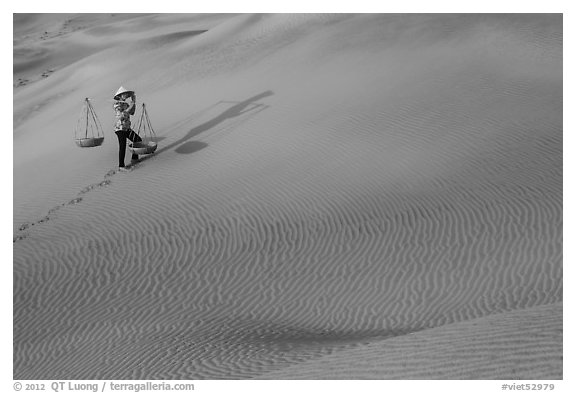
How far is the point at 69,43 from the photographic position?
50906 millimetres

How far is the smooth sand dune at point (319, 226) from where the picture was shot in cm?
1024

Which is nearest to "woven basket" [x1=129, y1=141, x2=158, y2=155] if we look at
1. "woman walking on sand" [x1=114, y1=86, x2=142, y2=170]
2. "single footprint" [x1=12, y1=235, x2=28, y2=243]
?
"woman walking on sand" [x1=114, y1=86, x2=142, y2=170]

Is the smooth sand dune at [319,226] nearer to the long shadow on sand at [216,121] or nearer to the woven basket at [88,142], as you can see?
the long shadow on sand at [216,121]

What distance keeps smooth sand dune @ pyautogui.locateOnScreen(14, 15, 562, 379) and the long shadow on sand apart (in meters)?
0.09

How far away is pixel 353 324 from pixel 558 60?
42.5ft

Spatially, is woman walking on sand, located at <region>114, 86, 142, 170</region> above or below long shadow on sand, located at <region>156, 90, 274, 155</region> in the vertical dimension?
above

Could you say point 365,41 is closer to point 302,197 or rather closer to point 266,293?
point 302,197

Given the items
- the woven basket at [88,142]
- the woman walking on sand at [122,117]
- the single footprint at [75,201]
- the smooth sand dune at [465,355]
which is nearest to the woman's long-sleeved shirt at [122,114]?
the woman walking on sand at [122,117]

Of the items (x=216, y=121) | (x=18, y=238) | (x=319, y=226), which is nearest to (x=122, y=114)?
(x=216, y=121)

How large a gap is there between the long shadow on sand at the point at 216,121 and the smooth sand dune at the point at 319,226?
0.09 metres

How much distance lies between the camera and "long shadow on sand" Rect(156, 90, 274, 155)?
17.9 m

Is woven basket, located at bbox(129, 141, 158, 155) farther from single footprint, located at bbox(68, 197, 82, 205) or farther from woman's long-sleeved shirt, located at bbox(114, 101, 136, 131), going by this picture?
single footprint, located at bbox(68, 197, 82, 205)

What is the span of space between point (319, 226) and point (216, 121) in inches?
271

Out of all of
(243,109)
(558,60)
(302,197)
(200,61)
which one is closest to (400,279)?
(302,197)
